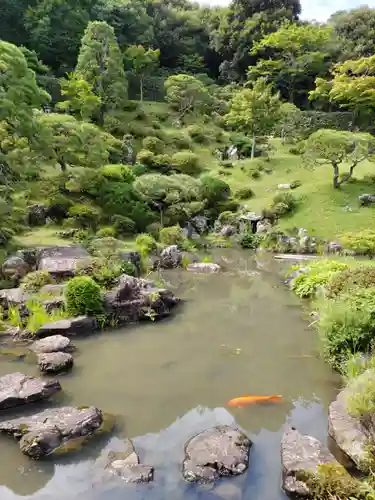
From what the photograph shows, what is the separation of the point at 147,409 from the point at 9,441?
2.16 m

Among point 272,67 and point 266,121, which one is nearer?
point 266,121

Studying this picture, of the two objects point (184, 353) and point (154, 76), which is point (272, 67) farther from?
point (184, 353)

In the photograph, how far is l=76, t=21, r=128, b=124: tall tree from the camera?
2955 cm

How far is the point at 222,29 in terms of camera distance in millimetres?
42719

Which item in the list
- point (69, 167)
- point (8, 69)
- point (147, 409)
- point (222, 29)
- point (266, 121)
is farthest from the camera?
point (222, 29)

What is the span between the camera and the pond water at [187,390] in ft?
18.9

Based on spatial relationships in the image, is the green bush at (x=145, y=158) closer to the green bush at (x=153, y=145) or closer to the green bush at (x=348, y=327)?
the green bush at (x=153, y=145)

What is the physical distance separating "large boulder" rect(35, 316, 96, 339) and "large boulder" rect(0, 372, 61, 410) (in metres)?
2.02

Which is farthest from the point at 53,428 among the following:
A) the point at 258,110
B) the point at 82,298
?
the point at 258,110

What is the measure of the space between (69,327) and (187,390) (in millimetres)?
3721

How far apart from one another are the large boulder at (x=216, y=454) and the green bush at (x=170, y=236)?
497 inches

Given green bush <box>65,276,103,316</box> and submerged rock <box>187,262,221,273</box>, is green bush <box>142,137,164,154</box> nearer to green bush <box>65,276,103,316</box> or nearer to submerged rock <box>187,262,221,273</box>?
submerged rock <box>187,262,221,273</box>

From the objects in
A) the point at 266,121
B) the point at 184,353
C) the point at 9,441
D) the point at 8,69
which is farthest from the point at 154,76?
the point at 9,441

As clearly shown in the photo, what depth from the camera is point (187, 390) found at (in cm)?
809
